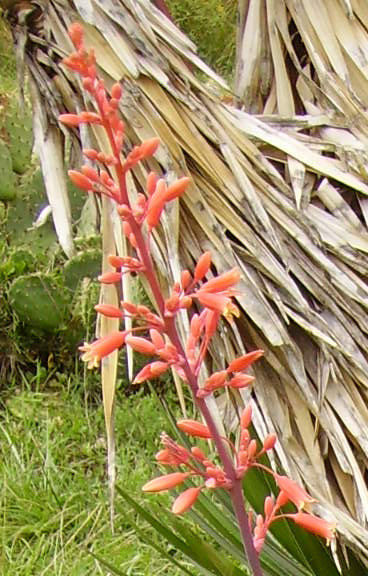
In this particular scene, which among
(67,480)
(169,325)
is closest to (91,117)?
(169,325)

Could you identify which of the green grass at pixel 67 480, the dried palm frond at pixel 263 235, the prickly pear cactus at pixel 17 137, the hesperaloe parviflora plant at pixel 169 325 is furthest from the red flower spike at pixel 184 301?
the prickly pear cactus at pixel 17 137

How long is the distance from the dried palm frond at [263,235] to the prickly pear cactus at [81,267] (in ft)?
5.24

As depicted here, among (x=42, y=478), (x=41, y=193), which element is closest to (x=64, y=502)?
(x=42, y=478)

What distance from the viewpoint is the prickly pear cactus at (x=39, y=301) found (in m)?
2.79

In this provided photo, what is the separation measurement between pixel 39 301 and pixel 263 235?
166cm

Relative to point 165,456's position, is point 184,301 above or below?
above

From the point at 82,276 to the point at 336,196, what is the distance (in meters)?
1.74

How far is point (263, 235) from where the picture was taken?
1.25 metres

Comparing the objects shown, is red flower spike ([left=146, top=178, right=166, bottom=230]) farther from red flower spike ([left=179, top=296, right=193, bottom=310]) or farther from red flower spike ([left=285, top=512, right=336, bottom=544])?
red flower spike ([left=285, top=512, right=336, bottom=544])

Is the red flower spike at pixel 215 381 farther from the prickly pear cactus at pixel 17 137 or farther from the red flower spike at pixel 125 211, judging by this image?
the prickly pear cactus at pixel 17 137

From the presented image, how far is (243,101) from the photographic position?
152 centimetres

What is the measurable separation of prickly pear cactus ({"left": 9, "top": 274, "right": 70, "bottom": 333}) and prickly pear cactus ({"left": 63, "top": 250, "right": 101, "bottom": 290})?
94 millimetres

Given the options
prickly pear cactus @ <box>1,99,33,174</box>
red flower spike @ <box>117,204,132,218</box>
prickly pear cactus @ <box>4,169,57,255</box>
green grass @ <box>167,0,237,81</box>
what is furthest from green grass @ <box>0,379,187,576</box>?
green grass @ <box>167,0,237,81</box>

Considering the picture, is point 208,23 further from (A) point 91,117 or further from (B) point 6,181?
(A) point 91,117
